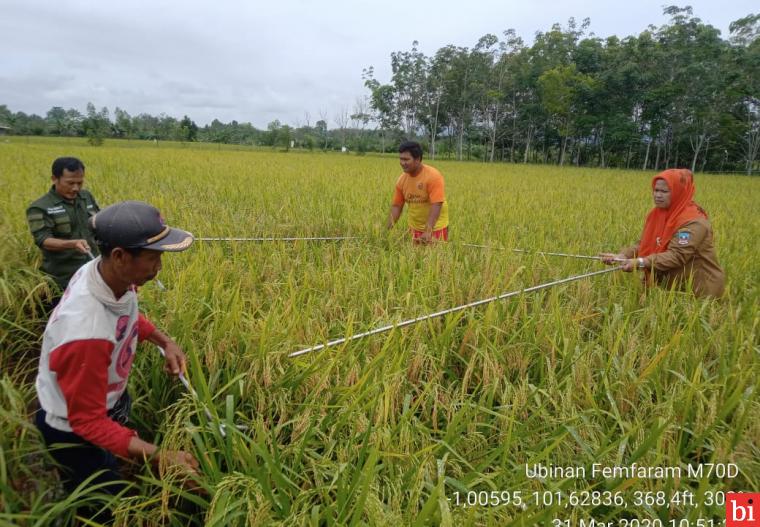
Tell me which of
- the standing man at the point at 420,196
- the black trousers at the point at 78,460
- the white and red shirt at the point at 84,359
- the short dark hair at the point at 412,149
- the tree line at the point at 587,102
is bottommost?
the black trousers at the point at 78,460

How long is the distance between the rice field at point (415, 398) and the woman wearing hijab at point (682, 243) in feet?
0.66

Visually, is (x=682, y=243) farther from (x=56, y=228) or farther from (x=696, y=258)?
(x=56, y=228)

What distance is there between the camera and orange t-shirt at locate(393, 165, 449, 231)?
157 inches

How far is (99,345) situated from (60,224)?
221 cm

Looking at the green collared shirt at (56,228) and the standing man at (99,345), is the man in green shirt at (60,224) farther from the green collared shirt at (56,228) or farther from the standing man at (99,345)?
the standing man at (99,345)

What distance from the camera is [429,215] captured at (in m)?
4.07

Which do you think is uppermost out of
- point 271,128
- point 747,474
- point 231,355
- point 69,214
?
point 271,128

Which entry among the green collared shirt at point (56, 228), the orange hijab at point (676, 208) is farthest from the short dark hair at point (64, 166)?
the orange hijab at point (676, 208)

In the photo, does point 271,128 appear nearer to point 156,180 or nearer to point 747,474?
point 156,180

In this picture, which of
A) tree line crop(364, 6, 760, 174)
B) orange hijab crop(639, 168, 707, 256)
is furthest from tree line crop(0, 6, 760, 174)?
orange hijab crop(639, 168, 707, 256)

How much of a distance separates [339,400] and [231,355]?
60cm

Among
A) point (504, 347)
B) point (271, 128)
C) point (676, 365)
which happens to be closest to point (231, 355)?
point (504, 347)

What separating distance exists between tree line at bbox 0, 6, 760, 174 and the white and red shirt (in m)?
32.9

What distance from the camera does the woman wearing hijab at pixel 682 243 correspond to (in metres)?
2.82
